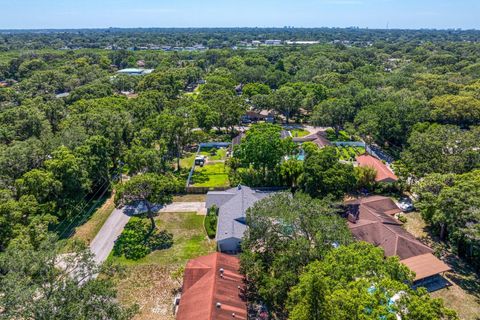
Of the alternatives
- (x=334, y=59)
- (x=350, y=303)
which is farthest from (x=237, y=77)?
(x=350, y=303)

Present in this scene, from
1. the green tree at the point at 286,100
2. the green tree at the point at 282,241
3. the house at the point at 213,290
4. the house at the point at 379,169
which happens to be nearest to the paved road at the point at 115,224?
the house at the point at 213,290

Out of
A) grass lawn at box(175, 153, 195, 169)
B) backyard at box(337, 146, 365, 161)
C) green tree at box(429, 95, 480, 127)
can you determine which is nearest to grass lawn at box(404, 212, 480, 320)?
backyard at box(337, 146, 365, 161)

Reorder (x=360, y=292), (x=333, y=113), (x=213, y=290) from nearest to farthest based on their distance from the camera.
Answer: (x=360, y=292) → (x=213, y=290) → (x=333, y=113)

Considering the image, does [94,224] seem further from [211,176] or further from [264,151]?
[264,151]

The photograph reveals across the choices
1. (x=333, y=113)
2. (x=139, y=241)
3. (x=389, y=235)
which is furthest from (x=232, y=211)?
(x=333, y=113)

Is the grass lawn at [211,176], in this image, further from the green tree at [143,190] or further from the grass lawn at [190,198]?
the green tree at [143,190]

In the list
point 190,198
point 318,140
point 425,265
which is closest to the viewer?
point 425,265

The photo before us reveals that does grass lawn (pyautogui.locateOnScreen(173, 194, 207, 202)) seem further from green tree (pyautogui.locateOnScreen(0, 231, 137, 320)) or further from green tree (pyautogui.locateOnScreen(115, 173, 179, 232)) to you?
green tree (pyautogui.locateOnScreen(0, 231, 137, 320))
